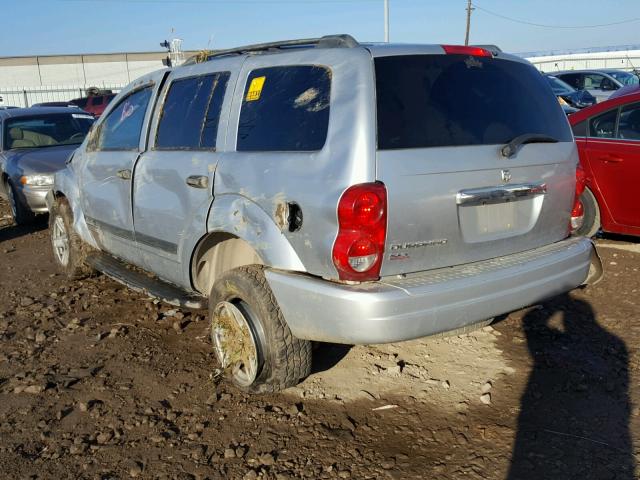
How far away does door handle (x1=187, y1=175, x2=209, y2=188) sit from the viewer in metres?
3.76

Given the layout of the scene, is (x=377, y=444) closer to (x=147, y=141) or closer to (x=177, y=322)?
(x=177, y=322)

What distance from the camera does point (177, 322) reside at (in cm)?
494

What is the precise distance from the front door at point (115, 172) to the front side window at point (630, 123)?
4.49 m

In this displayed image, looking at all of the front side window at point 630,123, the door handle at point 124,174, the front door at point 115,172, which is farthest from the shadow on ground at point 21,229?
the front side window at point 630,123

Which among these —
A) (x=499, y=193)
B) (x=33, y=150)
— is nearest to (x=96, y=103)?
(x=33, y=150)

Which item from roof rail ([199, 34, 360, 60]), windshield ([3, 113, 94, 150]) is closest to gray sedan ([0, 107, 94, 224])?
windshield ([3, 113, 94, 150])

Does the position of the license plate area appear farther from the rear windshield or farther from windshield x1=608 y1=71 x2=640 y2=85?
windshield x1=608 y1=71 x2=640 y2=85

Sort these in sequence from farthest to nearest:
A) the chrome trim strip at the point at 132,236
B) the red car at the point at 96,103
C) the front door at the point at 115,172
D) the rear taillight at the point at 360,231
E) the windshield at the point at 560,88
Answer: the red car at the point at 96,103 < the windshield at the point at 560,88 < the front door at the point at 115,172 < the chrome trim strip at the point at 132,236 < the rear taillight at the point at 360,231

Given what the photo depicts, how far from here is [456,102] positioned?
10.9 ft

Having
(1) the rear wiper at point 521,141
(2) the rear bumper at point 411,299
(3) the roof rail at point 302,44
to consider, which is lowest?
(2) the rear bumper at point 411,299

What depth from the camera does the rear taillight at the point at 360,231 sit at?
294 cm

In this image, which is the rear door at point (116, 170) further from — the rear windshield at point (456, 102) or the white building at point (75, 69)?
the white building at point (75, 69)

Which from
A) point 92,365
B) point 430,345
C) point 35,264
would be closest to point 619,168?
point 430,345

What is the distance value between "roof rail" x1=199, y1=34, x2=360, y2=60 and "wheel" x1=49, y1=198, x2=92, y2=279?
2391mm
